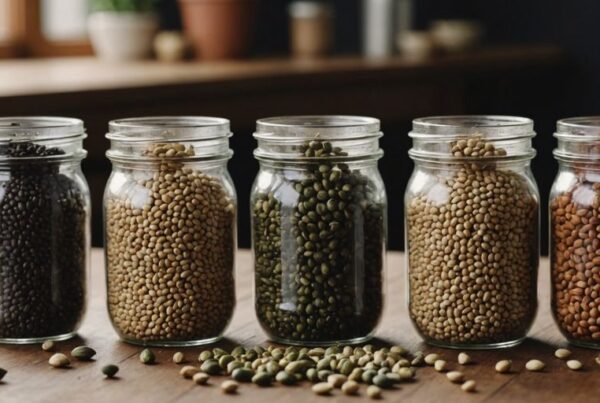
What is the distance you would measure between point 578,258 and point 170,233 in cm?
41

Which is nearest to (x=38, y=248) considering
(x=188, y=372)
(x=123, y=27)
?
(x=188, y=372)

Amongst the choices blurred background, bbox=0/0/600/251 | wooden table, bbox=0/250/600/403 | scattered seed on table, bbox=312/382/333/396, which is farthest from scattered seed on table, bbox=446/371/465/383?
blurred background, bbox=0/0/600/251

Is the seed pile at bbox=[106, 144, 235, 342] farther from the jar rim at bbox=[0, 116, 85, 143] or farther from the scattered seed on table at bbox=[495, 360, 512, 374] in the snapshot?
the scattered seed on table at bbox=[495, 360, 512, 374]

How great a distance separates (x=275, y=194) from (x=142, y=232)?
14 cm

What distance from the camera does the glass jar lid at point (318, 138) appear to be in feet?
3.78

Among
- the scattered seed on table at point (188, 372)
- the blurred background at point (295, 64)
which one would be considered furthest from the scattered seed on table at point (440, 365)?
the blurred background at point (295, 64)

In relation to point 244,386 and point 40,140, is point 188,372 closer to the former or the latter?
point 244,386

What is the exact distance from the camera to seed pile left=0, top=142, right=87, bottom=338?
46.2 inches

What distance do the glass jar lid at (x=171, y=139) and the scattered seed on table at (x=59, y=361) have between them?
0.22 m

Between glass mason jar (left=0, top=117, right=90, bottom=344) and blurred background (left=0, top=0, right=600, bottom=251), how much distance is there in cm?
96

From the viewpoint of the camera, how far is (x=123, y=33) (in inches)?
134

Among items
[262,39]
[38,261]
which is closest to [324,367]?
[38,261]

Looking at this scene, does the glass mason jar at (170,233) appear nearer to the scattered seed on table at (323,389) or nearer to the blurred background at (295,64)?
the scattered seed on table at (323,389)

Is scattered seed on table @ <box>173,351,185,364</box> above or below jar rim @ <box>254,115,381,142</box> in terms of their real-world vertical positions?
below
